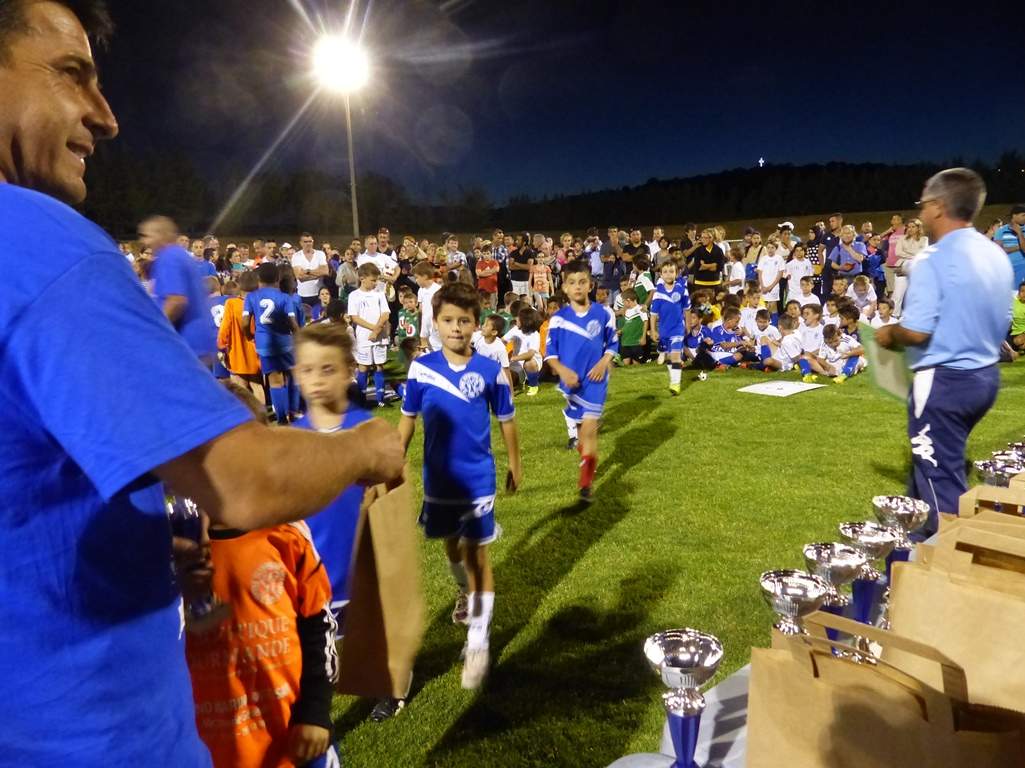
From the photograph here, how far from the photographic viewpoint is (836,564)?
1.92 meters

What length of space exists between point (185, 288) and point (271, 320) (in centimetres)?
280

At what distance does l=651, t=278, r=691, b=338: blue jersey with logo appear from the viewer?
36.9 ft

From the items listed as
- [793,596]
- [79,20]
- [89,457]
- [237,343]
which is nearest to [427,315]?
[237,343]

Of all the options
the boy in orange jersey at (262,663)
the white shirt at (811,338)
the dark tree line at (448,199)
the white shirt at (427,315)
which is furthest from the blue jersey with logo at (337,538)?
the dark tree line at (448,199)

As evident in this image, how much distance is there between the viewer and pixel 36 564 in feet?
2.81

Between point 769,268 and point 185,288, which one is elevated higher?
point 185,288

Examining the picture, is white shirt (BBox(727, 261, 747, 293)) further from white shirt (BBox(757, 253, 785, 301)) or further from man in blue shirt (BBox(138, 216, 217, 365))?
man in blue shirt (BBox(138, 216, 217, 365))

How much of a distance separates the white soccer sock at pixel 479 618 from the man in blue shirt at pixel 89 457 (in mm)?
2467

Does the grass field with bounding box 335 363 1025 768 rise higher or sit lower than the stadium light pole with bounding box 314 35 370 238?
lower

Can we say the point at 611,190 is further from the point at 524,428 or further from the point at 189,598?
the point at 189,598

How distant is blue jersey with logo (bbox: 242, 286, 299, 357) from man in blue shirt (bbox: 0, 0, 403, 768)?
26.0 feet

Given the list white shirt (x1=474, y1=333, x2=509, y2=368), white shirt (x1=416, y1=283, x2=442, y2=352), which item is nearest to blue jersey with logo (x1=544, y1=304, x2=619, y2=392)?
white shirt (x1=474, y1=333, x2=509, y2=368)

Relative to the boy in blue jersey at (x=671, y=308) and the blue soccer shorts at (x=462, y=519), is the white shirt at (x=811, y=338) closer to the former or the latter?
the boy in blue jersey at (x=671, y=308)

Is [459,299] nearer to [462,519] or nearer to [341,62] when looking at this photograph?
[462,519]
